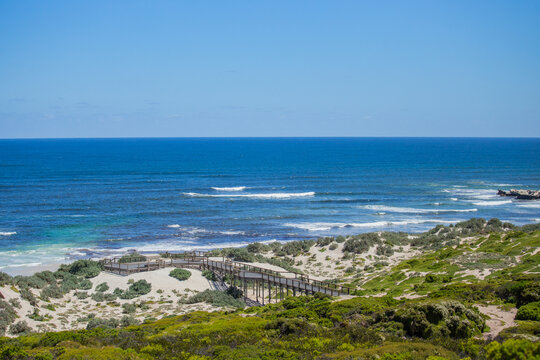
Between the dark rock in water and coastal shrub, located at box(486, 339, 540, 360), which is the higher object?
coastal shrub, located at box(486, 339, 540, 360)

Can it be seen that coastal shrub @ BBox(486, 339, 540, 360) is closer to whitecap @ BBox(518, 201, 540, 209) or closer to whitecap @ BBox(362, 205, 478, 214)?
whitecap @ BBox(362, 205, 478, 214)

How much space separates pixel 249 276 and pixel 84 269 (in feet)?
39.7

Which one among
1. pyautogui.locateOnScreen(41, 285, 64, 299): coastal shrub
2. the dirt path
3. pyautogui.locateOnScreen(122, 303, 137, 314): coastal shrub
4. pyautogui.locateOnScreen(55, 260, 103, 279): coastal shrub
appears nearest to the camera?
the dirt path

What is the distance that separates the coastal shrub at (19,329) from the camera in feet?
68.8

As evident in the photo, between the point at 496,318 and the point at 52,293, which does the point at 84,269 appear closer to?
the point at 52,293

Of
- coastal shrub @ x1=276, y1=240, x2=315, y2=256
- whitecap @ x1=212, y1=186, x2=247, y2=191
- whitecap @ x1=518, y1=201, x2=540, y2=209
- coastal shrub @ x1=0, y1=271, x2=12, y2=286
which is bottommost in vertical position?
coastal shrub @ x1=276, y1=240, x2=315, y2=256

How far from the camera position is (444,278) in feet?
78.9

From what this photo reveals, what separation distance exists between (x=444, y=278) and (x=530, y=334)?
11.5m

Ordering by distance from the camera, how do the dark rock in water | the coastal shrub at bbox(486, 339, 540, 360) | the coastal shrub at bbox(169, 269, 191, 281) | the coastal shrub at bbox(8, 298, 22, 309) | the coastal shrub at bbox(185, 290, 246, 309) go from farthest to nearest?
the dark rock in water < the coastal shrub at bbox(169, 269, 191, 281) < the coastal shrub at bbox(185, 290, 246, 309) < the coastal shrub at bbox(8, 298, 22, 309) < the coastal shrub at bbox(486, 339, 540, 360)

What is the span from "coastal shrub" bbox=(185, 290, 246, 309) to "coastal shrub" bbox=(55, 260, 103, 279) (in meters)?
8.39

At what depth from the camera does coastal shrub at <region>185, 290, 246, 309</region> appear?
1064 inches

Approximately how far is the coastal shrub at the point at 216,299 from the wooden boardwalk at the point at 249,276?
1863 millimetres

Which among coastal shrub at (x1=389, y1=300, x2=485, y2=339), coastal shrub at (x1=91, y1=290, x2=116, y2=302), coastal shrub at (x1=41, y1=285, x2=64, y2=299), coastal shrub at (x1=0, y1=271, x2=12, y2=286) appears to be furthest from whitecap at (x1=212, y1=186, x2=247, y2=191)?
coastal shrub at (x1=389, y1=300, x2=485, y2=339)

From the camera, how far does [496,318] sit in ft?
51.3
